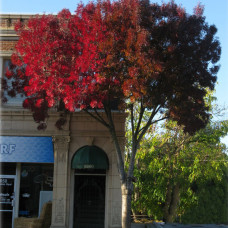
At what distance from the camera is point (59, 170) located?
13.4 m

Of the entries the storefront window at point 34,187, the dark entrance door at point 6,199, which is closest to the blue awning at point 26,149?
the storefront window at point 34,187

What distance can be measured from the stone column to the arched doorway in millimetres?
414

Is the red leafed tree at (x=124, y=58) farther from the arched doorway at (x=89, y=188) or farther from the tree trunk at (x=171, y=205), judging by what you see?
the tree trunk at (x=171, y=205)

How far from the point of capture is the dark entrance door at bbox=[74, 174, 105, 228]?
13.3 m

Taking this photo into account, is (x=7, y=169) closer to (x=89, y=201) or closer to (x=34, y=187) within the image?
(x=34, y=187)

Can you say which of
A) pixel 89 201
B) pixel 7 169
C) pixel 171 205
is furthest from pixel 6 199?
pixel 171 205

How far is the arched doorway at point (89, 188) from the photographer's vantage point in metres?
13.1

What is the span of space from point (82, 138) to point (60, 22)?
14.6ft

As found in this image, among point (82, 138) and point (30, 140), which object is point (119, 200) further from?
point (30, 140)

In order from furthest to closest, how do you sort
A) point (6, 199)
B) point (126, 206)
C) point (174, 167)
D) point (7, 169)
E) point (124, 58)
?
point (174, 167) → point (7, 169) → point (6, 199) → point (126, 206) → point (124, 58)

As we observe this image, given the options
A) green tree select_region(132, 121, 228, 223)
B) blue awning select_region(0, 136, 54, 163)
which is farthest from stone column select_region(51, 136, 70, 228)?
green tree select_region(132, 121, 228, 223)

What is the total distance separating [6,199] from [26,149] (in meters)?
1.98

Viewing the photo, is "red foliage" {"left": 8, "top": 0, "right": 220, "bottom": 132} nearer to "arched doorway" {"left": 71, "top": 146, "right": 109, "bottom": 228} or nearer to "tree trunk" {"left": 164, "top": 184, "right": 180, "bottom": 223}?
"arched doorway" {"left": 71, "top": 146, "right": 109, "bottom": 228}

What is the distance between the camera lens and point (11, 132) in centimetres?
1365
